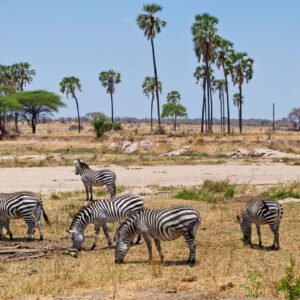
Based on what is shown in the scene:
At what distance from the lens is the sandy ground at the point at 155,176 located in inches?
1104

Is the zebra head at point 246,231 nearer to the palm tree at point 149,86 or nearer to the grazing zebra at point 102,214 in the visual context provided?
the grazing zebra at point 102,214

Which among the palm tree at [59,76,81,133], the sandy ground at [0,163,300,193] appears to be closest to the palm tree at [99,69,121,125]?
the palm tree at [59,76,81,133]

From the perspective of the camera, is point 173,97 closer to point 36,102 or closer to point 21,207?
point 36,102

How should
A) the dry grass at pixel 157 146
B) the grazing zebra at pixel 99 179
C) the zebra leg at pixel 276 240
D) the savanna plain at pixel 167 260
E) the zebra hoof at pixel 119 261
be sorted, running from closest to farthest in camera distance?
the savanna plain at pixel 167 260, the zebra hoof at pixel 119 261, the zebra leg at pixel 276 240, the grazing zebra at pixel 99 179, the dry grass at pixel 157 146

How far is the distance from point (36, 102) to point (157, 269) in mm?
85155

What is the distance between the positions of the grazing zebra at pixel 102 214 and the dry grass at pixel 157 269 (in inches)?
17.8

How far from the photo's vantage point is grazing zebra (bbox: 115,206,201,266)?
11539 millimetres

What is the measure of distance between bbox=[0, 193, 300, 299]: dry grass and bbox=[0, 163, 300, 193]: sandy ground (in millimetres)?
11181

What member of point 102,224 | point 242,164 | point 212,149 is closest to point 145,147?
point 212,149

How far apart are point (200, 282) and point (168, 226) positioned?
1783mm

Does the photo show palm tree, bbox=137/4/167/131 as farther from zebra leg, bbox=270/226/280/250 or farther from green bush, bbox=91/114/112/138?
zebra leg, bbox=270/226/280/250

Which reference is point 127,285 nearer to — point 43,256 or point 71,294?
point 71,294

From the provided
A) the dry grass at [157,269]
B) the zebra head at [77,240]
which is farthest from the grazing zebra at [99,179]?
the zebra head at [77,240]

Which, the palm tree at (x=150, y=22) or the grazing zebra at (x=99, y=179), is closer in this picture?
the grazing zebra at (x=99, y=179)
